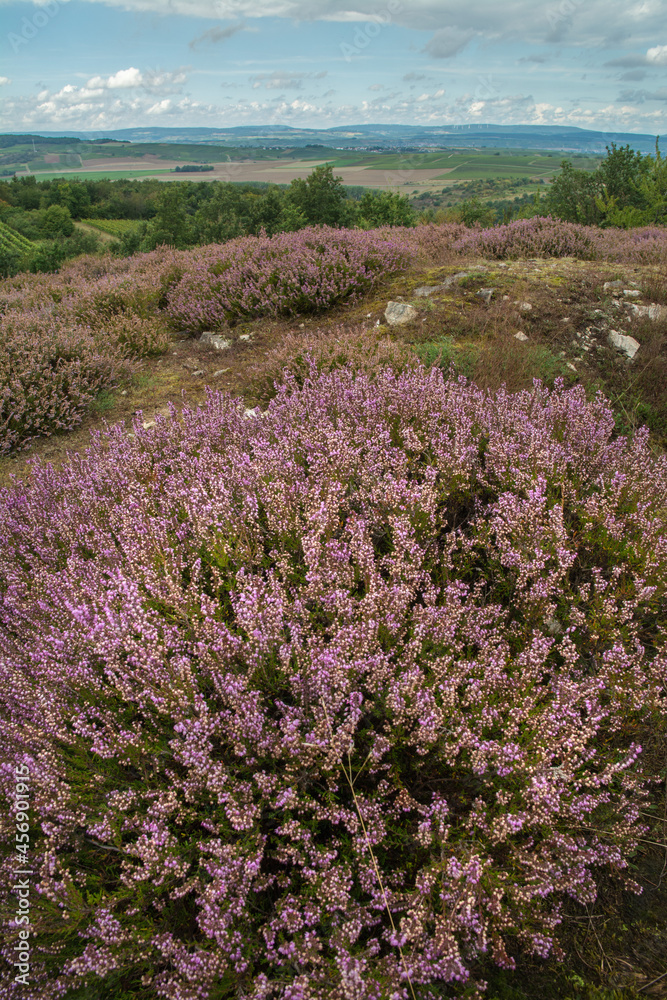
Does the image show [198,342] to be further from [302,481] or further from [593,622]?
[593,622]

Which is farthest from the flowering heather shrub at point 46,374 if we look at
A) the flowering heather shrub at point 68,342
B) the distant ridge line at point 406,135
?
the distant ridge line at point 406,135

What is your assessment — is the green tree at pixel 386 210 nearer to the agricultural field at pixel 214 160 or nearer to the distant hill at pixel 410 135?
the agricultural field at pixel 214 160

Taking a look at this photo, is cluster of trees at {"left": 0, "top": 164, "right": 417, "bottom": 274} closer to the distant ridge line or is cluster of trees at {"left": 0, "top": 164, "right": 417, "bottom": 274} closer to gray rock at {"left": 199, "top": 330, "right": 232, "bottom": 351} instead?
gray rock at {"left": 199, "top": 330, "right": 232, "bottom": 351}

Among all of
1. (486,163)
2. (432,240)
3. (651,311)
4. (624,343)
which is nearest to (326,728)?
(624,343)

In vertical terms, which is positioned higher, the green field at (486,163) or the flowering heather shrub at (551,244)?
the green field at (486,163)

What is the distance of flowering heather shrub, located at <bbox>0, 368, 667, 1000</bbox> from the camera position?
1622 millimetres

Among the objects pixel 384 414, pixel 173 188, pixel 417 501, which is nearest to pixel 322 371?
pixel 384 414

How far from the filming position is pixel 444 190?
7806cm

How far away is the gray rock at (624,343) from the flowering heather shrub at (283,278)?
3500 millimetres

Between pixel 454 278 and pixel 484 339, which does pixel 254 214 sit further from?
pixel 484 339

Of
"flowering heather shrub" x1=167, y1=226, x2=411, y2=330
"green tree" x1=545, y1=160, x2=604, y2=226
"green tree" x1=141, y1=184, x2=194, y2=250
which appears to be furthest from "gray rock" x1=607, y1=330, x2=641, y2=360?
"green tree" x1=141, y1=184, x2=194, y2=250

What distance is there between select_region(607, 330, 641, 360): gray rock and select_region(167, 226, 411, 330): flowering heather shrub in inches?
138

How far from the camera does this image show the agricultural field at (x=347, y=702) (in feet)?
5.41

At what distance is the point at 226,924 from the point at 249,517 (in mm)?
1650
